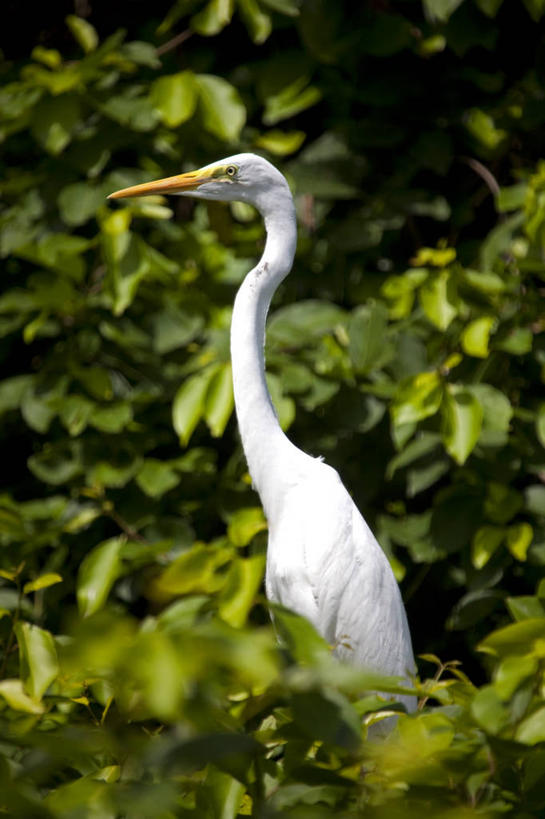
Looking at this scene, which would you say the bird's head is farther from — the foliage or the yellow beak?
the foliage

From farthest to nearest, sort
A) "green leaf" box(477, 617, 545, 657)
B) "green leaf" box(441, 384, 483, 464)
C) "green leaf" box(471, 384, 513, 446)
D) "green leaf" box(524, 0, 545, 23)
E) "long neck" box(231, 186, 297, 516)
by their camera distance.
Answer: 1. "green leaf" box(524, 0, 545, 23)
2. "green leaf" box(471, 384, 513, 446)
3. "green leaf" box(441, 384, 483, 464)
4. "long neck" box(231, 186, 297, 516)
5. "green leaf" box(477, 617, 545, 657)

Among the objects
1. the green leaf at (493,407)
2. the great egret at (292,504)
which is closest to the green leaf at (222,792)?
the great egret at (292,504)

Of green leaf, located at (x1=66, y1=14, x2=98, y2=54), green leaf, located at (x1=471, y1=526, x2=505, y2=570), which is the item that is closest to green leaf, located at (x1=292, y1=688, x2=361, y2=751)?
green leaf, located at (x1=471, y1=526, x2=505, y2=570)

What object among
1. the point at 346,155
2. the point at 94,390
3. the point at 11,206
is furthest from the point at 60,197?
the point at 346,155

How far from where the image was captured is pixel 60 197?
238cm

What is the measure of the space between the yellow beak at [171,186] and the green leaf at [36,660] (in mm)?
865

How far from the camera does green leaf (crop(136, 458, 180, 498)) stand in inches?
89.0

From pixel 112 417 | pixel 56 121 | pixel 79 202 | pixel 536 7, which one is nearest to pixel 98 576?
pixel 112 417

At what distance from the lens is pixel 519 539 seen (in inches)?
81.4

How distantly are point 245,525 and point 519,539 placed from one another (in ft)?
2.05

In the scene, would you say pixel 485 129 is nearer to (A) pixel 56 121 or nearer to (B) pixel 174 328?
(B) pixel 174 328

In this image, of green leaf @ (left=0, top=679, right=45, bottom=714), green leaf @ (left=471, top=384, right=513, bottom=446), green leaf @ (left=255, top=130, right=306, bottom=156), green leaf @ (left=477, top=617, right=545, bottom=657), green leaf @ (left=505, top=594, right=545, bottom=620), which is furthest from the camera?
green leaf @ (left=255, top=130, right=306, bottom=156)

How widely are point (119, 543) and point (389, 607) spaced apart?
0.61 metres

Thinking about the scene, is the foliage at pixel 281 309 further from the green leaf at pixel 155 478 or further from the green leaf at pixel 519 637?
the green leaf at pixel 519 637
